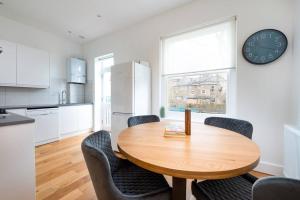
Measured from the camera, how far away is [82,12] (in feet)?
9.45

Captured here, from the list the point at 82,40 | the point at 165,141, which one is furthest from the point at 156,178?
the point at 82,40

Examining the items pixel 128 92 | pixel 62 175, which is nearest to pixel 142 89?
pixel 128 92

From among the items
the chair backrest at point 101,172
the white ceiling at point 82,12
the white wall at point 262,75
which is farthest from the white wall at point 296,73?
the chair backrest at point 101,172

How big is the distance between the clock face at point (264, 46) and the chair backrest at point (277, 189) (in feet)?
Result: 6.77

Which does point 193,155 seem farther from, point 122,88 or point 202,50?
point 202,50

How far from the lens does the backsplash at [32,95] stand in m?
3.13

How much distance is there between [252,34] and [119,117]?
2.50 metres

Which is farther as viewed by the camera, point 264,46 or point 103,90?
point 103,90

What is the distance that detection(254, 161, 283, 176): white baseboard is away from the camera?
1899 mm

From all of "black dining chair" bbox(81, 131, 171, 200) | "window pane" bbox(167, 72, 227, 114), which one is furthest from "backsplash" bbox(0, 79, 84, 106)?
"black dining chair" bbox(81, 131, 171, 200)

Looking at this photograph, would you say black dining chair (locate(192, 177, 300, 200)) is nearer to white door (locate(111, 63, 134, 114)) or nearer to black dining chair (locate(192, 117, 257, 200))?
black dining chair (locate(192, 117, 257, 200))

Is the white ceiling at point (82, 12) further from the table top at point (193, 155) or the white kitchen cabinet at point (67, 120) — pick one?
the table top at point (193, 155)

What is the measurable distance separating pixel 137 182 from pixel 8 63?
141 inches

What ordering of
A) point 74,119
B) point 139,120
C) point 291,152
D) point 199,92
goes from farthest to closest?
point 74,119
point 199,92
point 139,120
point 291,152
